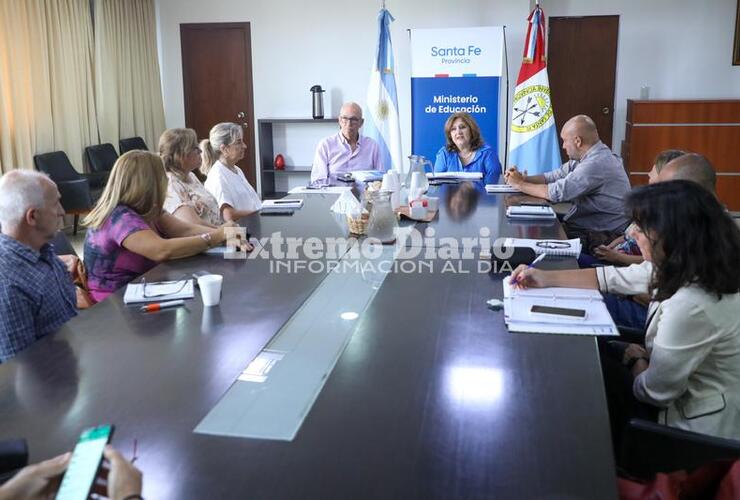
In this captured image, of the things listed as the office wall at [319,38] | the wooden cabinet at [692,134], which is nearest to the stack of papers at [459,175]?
the wooden cabinet at [692,134]

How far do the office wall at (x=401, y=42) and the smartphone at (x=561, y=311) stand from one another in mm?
6094

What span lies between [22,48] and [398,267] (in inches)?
202

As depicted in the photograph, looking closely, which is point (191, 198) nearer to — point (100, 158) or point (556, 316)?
point (556, 316)

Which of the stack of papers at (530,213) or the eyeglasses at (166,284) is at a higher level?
the stack of papers at (530,213)

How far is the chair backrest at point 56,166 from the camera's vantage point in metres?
5.95

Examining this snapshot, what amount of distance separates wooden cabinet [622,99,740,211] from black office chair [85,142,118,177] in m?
5.33

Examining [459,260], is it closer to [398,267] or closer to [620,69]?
[398,267]

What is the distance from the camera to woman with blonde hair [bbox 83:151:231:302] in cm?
247

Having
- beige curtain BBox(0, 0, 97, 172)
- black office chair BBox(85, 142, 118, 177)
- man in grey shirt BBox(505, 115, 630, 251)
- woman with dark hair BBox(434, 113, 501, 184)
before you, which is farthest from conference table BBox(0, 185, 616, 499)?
black office chair BBox(85, 142, 118, 177)

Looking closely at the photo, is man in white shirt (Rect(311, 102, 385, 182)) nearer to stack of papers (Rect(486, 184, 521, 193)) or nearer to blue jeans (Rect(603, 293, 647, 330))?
stack of papers (Rect(486, 184, 521, 193))

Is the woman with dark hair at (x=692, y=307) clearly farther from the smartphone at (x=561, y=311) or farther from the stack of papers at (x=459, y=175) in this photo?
the stack of papers at (x=459, y=175)

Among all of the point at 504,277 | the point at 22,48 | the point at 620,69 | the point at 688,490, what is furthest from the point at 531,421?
the point at 620,69

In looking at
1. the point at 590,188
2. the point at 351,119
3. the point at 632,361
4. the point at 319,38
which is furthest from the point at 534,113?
the point at 632,361

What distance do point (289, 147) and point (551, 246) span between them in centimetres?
598
